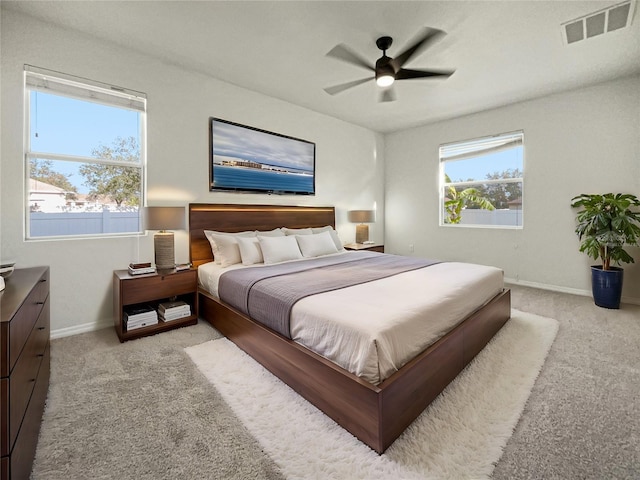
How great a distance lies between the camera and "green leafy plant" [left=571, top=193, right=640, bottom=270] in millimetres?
3330

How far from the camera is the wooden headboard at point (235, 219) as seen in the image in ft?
11.6

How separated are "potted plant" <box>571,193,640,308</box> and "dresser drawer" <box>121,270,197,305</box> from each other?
4.65 m

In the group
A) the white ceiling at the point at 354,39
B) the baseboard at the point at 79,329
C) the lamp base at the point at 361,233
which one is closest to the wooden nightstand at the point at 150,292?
the baseboard at the point at 79,329

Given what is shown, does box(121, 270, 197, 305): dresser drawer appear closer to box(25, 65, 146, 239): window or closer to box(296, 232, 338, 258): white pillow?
box(25, 65, 146, 239): window

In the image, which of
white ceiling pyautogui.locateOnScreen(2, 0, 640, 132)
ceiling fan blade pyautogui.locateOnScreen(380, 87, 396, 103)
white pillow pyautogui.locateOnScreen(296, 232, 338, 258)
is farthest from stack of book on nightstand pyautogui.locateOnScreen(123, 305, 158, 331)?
ceiling fan blade pyautogui.locateOnScreen(380, 87, 396, 103)

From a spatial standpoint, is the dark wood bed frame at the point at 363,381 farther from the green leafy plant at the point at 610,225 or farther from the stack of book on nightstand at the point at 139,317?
the green leafy plant at the point at 610,225

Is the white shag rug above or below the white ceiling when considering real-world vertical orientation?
below

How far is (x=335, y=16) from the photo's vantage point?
99.3 inches

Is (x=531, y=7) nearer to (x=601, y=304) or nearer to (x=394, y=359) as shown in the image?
(x=394, y=359)

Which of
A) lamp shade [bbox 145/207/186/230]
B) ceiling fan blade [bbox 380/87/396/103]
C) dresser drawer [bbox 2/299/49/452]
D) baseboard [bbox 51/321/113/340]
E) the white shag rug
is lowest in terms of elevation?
the white shag rug

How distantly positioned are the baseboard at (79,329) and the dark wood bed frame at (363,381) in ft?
3.13

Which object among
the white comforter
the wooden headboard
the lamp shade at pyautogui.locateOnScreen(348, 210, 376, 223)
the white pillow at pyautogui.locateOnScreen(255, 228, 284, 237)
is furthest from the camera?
the lamp shade at pyautogui.locateOnScreen(348, 210, 376, 223)


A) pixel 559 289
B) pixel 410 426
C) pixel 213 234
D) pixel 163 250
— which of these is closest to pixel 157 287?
pixel 163 250

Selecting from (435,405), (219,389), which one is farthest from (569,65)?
(219,389)
